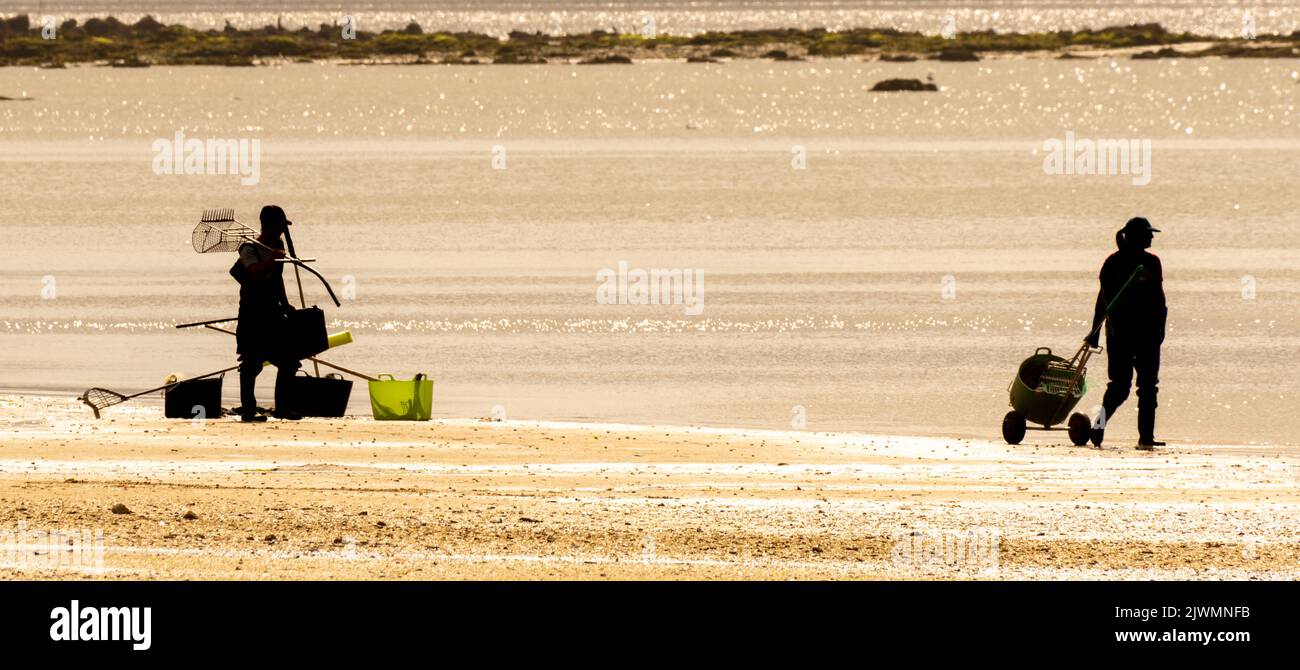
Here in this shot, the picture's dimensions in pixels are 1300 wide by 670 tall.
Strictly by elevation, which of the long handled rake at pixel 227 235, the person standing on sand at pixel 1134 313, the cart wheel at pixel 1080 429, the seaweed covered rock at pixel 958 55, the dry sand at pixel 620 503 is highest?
the seaweed covered rock at pixel 958 55

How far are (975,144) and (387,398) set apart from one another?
4849cm

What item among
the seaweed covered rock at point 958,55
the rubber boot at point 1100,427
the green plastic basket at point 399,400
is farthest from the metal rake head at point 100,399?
the seaweed covered rock at point 958,55

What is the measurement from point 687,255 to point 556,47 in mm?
115573

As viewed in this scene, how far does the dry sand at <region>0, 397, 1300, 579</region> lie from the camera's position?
9.19 meters

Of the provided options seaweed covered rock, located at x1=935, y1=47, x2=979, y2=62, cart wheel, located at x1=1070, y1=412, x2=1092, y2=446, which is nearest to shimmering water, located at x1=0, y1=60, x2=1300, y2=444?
cart wheel, located at x1=1070, y1=412, x2=1092, y2=446

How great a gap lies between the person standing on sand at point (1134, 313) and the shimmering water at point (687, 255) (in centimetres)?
171

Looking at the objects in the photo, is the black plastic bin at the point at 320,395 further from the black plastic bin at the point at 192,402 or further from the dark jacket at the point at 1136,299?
the dark jacket at the point at 1136,299

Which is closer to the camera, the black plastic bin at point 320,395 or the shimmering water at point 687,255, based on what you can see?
the black plastic bin at point 320,395

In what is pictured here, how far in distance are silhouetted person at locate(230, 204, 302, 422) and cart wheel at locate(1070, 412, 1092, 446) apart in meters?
5.24

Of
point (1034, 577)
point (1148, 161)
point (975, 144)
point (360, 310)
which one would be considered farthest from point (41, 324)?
point (975, 144)

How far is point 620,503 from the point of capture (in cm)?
1084

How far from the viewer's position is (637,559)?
30.5 ft

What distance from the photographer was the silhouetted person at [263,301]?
1335cm

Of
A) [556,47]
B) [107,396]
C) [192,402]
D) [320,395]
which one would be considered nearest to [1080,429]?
[320,395]
